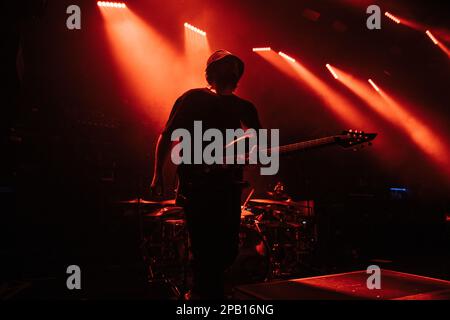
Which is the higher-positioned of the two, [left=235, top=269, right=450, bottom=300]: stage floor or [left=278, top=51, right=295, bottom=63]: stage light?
[left=278, top=51, right=295, bottom=63]: stage light

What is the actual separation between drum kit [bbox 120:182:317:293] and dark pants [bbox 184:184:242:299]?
65.0 inches

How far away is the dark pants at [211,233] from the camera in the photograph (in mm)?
1855

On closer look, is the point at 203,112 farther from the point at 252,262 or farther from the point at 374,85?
the point at 374,85

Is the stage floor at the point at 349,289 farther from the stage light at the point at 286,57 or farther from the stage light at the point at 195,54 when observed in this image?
the stage light at the point at 286,57

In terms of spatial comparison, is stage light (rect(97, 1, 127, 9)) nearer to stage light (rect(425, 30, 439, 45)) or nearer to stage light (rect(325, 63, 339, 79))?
stage light (rect(325, 63, 339, 79))

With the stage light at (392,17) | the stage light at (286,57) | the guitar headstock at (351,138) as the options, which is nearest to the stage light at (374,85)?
the stage light at (392,17)

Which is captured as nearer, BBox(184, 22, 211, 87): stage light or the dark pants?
the dark pants

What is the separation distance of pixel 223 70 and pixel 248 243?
2.86 m

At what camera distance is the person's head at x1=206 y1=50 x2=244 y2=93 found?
87.0 inches

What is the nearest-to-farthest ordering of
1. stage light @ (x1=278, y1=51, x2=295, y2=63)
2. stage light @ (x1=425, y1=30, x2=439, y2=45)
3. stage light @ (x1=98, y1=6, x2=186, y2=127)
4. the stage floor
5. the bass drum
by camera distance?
the stage floor
the bass drum
stage light @ (x1=98, y1=6, x2=186, y2=127)
stage light @ (x1=425, y1=30, x2=439, y2=45)
stage light @ (x1=278, y1=51, x2=295, y2=63)

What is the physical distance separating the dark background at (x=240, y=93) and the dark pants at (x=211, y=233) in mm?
2348

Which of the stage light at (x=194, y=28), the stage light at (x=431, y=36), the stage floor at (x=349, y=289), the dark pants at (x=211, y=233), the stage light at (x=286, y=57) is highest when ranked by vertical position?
the stage light at (x=194, y=28)

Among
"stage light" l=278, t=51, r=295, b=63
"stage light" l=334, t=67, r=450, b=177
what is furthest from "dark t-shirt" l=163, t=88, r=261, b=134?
"stage light" l=334, t=67, r=450, b=177
